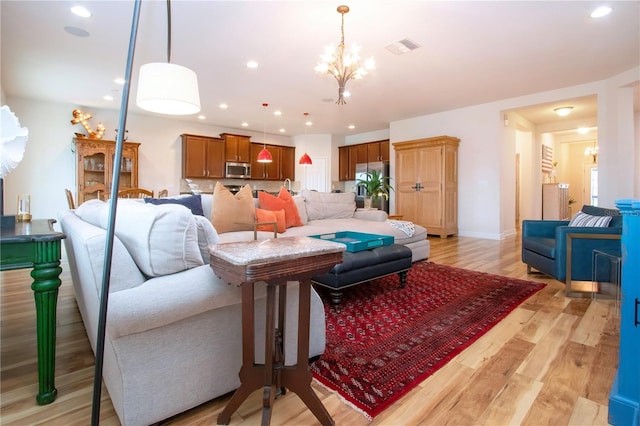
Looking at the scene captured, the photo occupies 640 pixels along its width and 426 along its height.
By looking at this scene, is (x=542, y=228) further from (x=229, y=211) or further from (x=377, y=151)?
(x=377, y=151)

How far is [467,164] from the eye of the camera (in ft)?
21.2

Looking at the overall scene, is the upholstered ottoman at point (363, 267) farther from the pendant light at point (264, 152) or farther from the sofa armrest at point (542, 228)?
the pendant light at point (264, 152)

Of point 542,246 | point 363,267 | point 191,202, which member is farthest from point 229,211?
point 542,246

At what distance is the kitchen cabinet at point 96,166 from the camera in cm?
579

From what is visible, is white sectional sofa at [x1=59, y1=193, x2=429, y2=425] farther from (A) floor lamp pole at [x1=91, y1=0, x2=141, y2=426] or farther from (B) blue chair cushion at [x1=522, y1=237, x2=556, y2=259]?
(B) blue chair cushion at [x1=522, y1=237, x2=556, y2=259]

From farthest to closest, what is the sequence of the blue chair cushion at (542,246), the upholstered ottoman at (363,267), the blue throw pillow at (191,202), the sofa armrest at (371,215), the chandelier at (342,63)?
1. the sofa armrest at (371,215)
2. the chandelier at (342,63)
3. the blue throw pillow at (191,202)
4. the blue chair cushion at (542,246)
5. the upholstered ottoman at (363,267)

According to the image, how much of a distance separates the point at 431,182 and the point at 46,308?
20.2ft

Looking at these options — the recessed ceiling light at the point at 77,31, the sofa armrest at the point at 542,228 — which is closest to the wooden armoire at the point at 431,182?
the sofa armrest at the point at 542,228

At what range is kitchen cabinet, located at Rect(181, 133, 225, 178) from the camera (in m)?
7.23

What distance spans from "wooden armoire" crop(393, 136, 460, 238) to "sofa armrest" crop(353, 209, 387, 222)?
231 cm

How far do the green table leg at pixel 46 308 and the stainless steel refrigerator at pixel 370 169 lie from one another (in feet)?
21.2

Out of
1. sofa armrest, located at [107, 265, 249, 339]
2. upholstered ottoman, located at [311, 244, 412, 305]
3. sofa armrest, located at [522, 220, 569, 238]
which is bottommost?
upholstered ottoman, located at [311, 244, 412, 305]

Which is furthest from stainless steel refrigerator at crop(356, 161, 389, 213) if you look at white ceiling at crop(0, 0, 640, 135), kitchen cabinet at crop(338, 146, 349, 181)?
white ceiling at crop(0, 0, 640, 135)

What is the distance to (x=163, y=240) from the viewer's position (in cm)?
126
